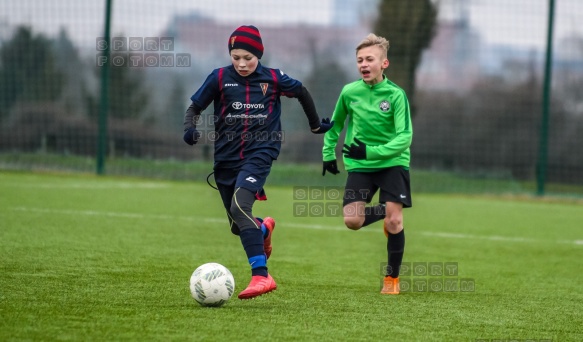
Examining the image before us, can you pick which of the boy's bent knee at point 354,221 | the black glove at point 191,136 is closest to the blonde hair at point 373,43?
the boy's bent knee at point 354,221

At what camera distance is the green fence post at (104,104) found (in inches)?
646

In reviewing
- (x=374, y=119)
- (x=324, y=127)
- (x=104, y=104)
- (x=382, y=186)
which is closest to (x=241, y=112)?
(x=324, y=127)

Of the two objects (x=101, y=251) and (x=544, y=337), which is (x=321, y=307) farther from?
(x=101, y=251)

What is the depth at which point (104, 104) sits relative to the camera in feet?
54.4

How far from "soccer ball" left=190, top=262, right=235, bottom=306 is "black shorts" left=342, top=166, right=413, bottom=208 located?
5.50 ft

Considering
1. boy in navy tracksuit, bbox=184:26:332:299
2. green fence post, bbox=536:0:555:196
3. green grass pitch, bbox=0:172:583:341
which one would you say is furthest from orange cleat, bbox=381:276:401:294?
green fence post, bbox=536:0:555:196

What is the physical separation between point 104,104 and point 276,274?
10505 millimetres

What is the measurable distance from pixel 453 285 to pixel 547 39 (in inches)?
430

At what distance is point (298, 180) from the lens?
17.5 metres

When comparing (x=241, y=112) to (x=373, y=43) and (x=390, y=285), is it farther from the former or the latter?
(x=390, y=285)

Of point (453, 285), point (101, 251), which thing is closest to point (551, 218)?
point (453, 285)

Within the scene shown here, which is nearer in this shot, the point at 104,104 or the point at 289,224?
the point at 289,224

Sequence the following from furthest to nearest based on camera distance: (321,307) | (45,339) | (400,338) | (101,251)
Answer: (101,251) < (321,307) < (400,338) < (45,339)

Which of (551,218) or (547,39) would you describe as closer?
(551,218)
